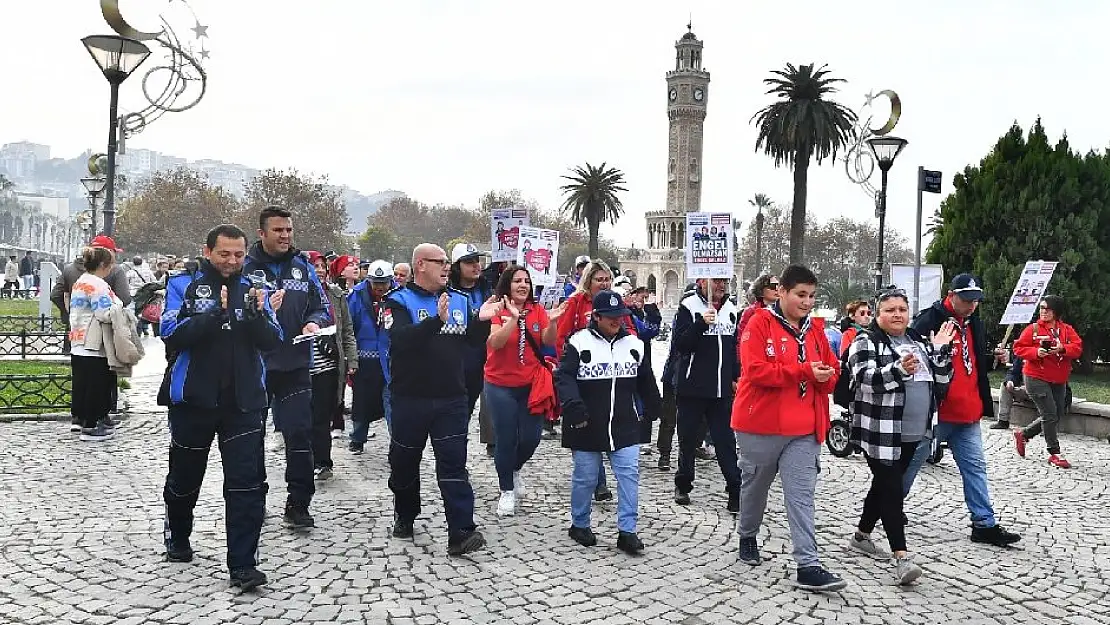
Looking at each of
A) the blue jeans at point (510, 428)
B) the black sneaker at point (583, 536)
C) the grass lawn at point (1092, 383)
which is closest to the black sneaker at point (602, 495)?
the blue jeans at point (510, 428)

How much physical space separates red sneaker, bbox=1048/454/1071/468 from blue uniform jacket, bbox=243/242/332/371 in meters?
7.12

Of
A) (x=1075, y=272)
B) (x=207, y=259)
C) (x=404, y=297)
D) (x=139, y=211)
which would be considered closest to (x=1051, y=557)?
(x=404, y=297)

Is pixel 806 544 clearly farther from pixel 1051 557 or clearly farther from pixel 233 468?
pixel 233 468

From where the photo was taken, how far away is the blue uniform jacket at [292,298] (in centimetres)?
604

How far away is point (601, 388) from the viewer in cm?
602

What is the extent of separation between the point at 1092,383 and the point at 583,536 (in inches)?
532

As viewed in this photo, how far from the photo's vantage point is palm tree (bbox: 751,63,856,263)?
126ft

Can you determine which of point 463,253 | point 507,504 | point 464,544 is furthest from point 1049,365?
point 464,544

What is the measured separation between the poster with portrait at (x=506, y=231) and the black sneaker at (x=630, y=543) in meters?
3.19

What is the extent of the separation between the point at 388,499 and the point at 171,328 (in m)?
2.64

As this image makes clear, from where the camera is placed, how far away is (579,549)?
5965mm

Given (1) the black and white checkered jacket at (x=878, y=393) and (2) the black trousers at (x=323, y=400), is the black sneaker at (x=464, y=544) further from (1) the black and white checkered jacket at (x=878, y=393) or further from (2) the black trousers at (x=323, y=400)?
(1) the black and white checkered jacket at (x=878, y=393)

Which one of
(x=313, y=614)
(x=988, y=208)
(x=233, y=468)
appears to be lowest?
(x=313, y=614)

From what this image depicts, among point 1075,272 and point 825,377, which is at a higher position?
point 1075,272
